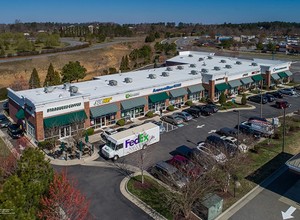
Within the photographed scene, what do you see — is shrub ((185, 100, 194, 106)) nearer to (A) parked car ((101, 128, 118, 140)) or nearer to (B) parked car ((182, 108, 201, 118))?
(B) parked car ((182, 108, 201, 118))

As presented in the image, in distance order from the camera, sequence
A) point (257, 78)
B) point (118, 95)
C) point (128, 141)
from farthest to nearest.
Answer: point (257, 78) → point (118, 95) → point (128, 141)

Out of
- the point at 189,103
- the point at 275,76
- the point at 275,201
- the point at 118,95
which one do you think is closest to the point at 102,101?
the point at 118,95

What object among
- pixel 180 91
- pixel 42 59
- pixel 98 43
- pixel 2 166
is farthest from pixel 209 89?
pixel 98 43

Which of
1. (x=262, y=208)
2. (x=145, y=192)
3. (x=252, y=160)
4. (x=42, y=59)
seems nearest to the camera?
(x=262, y=208)

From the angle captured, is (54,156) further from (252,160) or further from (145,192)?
(252,160)

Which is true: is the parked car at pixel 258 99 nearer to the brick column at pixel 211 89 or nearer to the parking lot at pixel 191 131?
the parking lot at pixel 191 131

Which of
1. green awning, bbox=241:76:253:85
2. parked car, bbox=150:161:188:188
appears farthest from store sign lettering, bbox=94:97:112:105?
green awning, bbox=241:76:253:85

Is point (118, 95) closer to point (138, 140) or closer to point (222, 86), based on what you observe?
point (138, 140)
